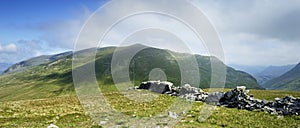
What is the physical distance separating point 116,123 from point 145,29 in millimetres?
10423

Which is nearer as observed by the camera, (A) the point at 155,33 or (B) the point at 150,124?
(B) the point at 150,124

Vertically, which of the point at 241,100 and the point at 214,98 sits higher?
the point at 214,98

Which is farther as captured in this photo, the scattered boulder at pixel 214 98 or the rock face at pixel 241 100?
the scattered boulder at pixel 214 98

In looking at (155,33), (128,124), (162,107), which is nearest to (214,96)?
(162,107)

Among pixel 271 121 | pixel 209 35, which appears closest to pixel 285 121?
pixel 271 121

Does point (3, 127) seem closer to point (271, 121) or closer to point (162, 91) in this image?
point (271, 121)

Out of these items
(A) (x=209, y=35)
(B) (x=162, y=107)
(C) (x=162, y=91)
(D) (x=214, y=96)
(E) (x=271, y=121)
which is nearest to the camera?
(A) (x=209, y=35)

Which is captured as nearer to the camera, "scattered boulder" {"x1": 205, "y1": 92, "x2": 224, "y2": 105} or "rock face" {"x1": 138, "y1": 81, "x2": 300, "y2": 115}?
"rock face" {"x1": 138, "y1": 81, "x2": 300, "y2": 115}

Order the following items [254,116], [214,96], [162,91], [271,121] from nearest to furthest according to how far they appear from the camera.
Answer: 1. [271,121]
2. [254,116]
3. [214,96]
4. [162,91]

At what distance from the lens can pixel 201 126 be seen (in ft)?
87.1

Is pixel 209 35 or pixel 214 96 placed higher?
pixel 209 35

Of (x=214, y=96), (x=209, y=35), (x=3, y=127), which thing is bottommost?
(x=3, y=127)

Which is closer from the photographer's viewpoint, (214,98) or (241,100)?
(241,100)

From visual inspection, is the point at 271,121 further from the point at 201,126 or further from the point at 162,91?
the point at 162,91
